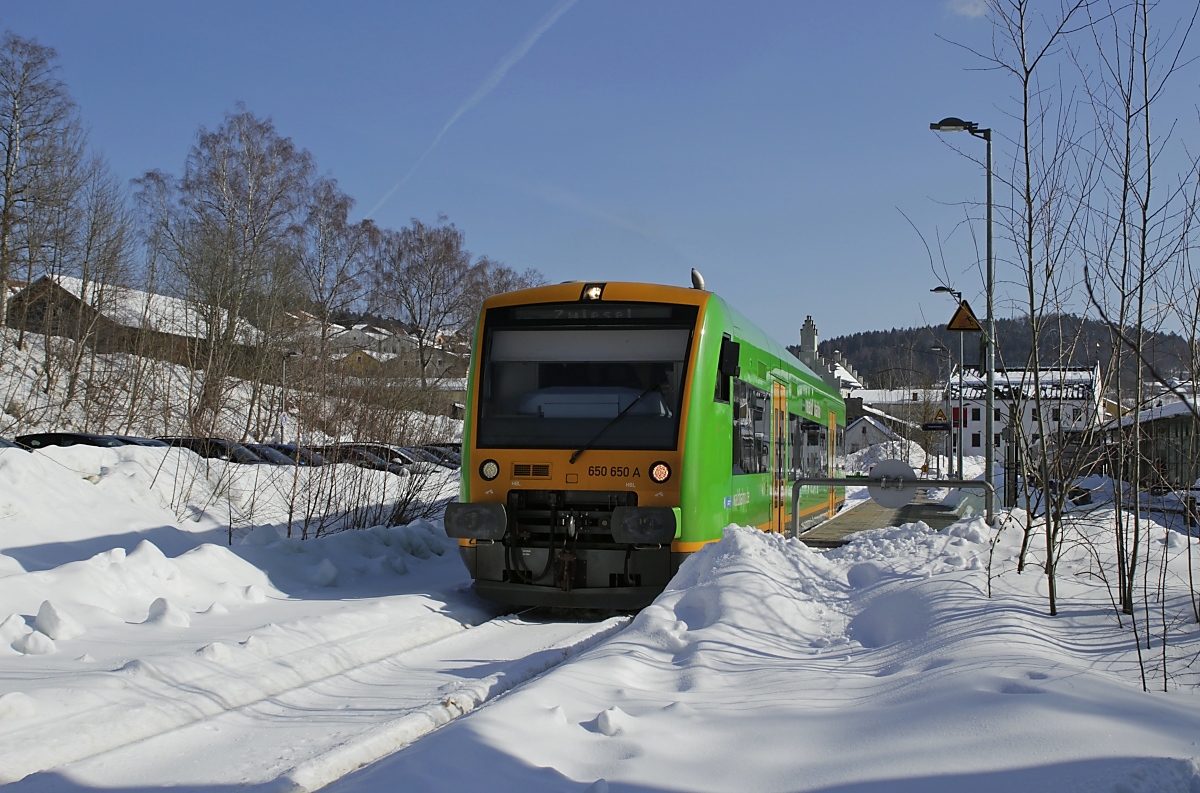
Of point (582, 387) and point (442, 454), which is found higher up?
point (582, 387)

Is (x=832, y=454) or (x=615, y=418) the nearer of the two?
(x=615, y=418)

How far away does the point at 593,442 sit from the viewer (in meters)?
9.46

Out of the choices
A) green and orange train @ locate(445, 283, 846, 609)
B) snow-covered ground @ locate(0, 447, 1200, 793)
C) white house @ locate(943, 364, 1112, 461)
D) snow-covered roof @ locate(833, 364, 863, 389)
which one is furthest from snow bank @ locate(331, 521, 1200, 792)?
snow-covered roof @ locate(833, 364, 863, 389)

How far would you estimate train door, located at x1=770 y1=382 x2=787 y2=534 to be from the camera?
45.9 feet

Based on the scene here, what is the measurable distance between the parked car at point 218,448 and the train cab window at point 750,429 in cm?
792

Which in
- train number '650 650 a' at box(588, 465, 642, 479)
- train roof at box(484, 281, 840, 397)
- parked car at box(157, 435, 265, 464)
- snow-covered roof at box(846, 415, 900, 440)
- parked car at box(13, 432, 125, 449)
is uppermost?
snow-covered roof at box(846, 415, 900, 440)

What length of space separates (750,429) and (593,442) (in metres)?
3.01

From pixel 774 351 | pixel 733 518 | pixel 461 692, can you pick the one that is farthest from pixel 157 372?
pixel 461 692

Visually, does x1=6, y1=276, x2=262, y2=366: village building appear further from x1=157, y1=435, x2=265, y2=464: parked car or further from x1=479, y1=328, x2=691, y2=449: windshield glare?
x1=479, y1=328, x2=691, y2=449: windshield glare

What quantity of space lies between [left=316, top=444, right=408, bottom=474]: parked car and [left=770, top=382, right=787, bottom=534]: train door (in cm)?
564

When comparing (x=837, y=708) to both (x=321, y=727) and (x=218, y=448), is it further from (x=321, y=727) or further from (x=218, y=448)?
(x=218, y=448)

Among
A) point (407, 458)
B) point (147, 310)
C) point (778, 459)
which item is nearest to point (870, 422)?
point (147, 310)

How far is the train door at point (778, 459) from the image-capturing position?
13995 mm

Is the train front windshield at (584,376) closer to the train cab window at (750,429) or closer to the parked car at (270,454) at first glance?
the train cab window at (750,429)
